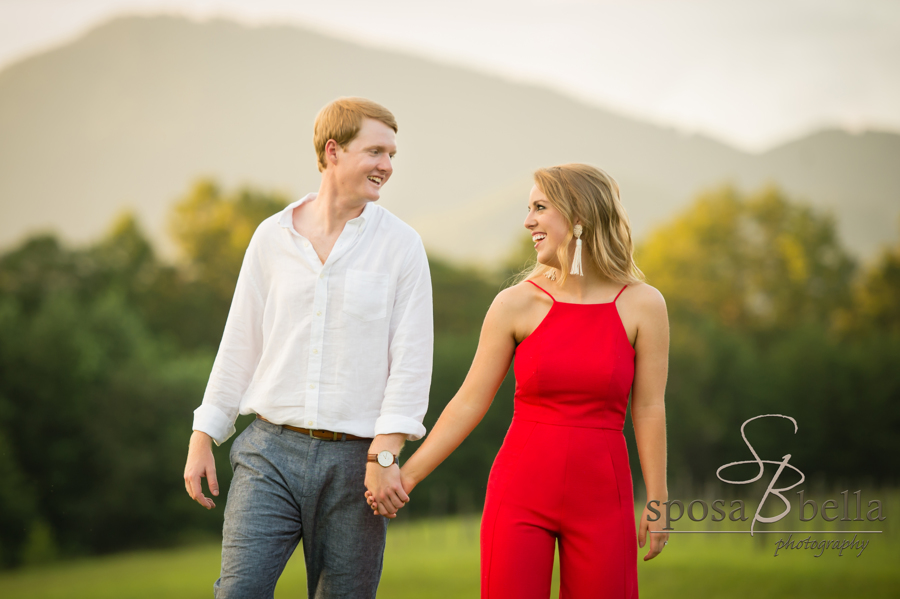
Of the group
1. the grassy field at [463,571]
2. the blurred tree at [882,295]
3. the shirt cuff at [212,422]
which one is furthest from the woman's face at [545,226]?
the blurred tree at [882,295]

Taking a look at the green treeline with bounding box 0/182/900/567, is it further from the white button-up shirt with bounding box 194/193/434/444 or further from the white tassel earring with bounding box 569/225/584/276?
the white tassel earring with bounding box 569/225/584/276

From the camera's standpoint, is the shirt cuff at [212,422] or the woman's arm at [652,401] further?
the shirt cuff at [212,422]

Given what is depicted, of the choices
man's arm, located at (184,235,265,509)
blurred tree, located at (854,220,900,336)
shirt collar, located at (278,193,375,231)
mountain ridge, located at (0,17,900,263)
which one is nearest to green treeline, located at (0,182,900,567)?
blurred tree, located at (854,220,900,336)

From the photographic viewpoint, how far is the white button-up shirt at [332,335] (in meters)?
2.79

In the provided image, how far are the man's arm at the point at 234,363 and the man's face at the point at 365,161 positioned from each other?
17.4 inches

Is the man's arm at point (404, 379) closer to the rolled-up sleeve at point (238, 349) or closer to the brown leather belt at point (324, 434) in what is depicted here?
the brown leather belt at point (324, 434)

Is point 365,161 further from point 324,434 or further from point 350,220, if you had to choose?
point 324,434

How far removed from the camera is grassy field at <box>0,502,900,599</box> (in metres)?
15.1

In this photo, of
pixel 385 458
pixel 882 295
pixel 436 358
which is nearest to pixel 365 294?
pixel 385 458

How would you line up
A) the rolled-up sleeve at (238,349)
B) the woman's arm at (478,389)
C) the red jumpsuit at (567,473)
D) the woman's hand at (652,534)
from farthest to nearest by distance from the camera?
the rolled-up sleeve at (238,349) < the woman's arm at (478,389) < the woman's hand at (652,534) < the red jumpsuit at (567,473)

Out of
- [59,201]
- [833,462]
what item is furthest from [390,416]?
[59,201]

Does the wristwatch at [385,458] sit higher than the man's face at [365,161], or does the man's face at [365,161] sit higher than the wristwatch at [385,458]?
the man's face at [365,161]

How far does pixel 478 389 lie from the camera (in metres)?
2.86

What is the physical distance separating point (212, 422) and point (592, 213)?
157cm
